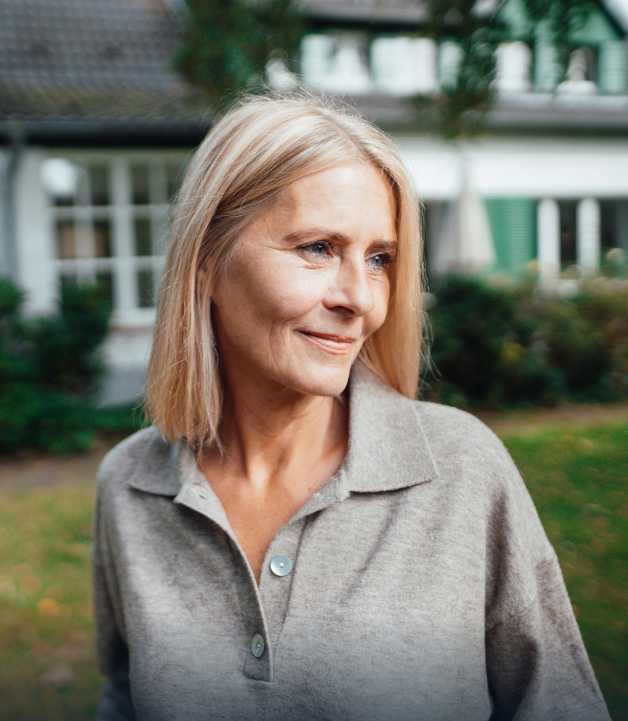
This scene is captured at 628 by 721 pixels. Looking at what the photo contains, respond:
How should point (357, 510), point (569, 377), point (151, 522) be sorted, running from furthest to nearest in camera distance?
point (569, 377) → point (151, 522) → point (357, 510)

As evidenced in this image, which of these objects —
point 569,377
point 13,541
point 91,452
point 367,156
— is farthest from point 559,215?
point 367,156

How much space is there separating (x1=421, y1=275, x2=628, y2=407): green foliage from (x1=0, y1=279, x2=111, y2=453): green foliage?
3285 millimetres

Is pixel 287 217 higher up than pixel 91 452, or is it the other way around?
pixel 287 217

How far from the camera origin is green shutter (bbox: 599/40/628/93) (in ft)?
52.2

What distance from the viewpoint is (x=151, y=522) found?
176 centimetres

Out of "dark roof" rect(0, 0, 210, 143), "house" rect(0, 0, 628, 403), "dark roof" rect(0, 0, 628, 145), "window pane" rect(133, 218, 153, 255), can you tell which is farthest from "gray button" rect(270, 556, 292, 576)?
"window pane" rect(133, 218, 153, 255)

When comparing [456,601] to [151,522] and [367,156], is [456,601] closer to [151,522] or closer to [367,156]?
[151,522]

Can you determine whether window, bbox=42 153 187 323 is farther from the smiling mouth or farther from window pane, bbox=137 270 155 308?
the smiling mouth

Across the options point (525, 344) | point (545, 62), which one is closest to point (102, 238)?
point (525, 344)

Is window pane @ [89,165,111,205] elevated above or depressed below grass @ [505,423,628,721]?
above

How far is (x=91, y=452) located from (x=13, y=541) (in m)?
2.54

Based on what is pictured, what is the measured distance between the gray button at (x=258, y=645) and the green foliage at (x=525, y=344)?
6891 mm

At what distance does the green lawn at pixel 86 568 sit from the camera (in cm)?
188

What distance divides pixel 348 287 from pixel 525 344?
317 inches
